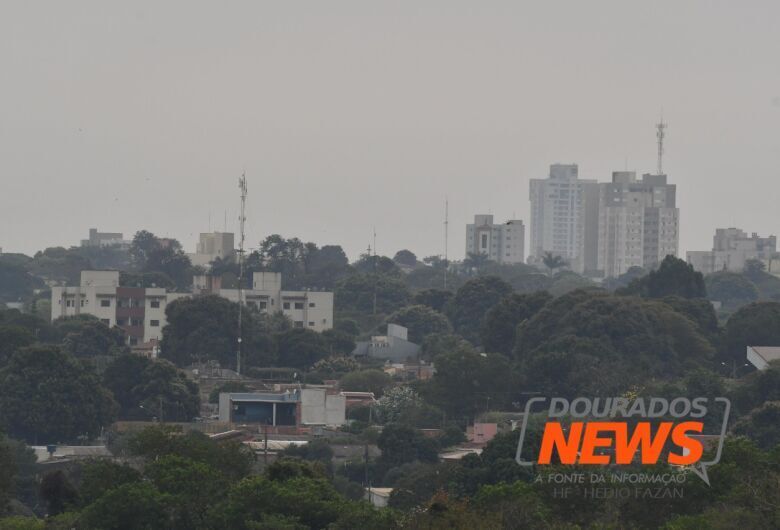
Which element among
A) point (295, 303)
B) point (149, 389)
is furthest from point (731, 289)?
point (149, 389)

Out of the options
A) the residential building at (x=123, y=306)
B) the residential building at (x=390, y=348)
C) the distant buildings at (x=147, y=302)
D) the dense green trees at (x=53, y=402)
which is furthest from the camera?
the distant buildings at (x=147, y=302)

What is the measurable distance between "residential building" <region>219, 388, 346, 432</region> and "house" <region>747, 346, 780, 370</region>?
55.6ft

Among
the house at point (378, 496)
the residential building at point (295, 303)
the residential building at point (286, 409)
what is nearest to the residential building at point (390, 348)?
the residential building at point (295, 303)

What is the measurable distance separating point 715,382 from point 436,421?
28.3 ft

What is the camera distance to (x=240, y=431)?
225ft

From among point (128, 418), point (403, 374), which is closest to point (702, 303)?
point (403, 374)

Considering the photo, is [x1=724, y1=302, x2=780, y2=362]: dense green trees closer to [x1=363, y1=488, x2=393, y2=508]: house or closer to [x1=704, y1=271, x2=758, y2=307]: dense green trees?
[x1=363, y1=488, x2=393, y2=508]: house

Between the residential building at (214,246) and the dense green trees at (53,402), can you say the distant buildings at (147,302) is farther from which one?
the residential building at (214,246)

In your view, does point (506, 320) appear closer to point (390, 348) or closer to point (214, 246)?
point (390, 348)

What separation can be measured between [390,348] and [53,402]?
A: 117 ft

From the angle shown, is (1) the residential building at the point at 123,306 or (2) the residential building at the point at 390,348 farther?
(1) the residential building at the point at 123,306

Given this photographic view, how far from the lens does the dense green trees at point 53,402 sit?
70.1m

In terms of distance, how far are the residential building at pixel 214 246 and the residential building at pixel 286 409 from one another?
78134mm

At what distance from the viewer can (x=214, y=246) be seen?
160875 mm
